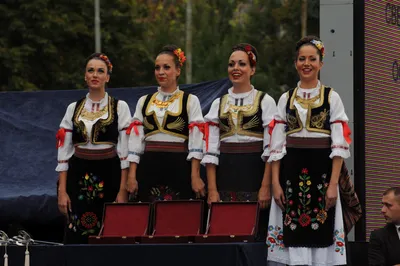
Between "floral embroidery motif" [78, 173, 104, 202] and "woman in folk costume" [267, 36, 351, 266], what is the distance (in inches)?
54.4

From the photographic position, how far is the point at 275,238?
837 centimetres

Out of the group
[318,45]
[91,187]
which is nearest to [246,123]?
[318,45]

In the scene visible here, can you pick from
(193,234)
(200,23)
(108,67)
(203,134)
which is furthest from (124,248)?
(200,23)

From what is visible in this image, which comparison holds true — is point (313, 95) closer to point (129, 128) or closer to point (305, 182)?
point (305, 182)

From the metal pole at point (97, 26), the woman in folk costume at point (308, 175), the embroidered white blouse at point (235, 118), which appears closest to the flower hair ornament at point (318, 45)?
the woman in folk costume at point (308, 175)

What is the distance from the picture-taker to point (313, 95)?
845 centimetres

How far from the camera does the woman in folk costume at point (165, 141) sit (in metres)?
8.97

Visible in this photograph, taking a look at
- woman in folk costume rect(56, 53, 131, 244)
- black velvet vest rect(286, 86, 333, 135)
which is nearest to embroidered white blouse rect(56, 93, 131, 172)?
woman in folk costume rect(56, 53, 131, 244)

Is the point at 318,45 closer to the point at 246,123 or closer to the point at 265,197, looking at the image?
the point at 246,123

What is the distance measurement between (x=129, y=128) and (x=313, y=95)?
1.39m

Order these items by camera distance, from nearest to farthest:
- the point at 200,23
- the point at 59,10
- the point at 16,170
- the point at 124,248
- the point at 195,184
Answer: the point at 124,248
the point at 195,184
the point at 16,170
the point at 59,10
the point at 200,23

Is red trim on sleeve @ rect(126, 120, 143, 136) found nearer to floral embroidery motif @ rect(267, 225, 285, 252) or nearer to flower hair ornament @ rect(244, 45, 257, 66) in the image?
→ flower hair ornament @ rect(244, 45, 257, 66)

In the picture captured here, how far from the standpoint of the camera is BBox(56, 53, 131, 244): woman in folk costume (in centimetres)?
915

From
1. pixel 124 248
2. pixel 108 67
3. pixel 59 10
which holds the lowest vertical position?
pixel 124 248
